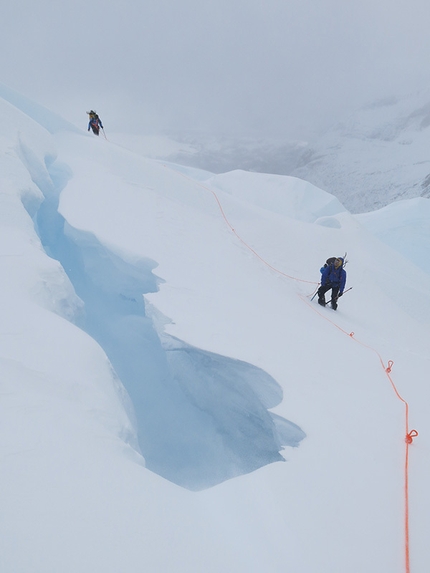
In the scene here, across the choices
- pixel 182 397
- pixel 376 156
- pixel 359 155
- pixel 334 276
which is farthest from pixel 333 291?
pixel 359 155

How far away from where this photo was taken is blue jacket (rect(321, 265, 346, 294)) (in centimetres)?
480

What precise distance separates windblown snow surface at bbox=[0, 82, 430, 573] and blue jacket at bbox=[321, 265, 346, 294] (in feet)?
1.49

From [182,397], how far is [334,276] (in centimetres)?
300

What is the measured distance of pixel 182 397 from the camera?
309cm

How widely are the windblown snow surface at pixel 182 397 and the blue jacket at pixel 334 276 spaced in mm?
453

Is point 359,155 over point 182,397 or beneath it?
over

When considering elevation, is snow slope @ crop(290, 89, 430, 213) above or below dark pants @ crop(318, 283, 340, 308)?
above

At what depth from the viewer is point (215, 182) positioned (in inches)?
563

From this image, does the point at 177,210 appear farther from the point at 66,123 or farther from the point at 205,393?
the point at 66,123

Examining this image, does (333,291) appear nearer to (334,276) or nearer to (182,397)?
(334,276)

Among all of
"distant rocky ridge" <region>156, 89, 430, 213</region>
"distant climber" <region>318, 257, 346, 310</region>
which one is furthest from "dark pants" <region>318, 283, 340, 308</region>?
"distant rocky ridge" <region>156, 89, 430, 213</region>

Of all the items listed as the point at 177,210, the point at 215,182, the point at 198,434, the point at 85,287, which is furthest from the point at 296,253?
the point at 215,182

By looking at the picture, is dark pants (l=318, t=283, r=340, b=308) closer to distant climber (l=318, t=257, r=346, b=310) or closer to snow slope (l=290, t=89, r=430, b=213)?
distant climber (l=318, t=257, r=346, b=310)

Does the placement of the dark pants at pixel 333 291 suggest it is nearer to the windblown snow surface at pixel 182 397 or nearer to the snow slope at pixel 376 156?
the windblown snow surface at pixel 182 397
